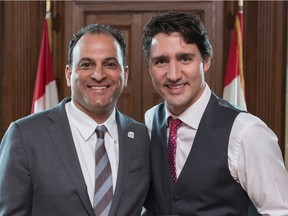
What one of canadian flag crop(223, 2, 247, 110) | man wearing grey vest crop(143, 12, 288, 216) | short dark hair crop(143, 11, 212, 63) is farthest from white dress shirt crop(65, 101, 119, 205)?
canadian flag crop(223, 2, 247, 110)

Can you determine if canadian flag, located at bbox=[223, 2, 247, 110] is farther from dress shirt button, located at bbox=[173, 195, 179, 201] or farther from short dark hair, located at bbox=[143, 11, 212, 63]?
dress shirt button, located at bbox=[173, 195, 179, 201]

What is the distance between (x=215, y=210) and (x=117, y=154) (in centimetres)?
41

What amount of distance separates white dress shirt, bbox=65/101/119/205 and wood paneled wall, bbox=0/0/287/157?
2.35 meters

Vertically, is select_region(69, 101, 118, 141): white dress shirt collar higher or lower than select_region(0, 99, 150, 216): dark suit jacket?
higher

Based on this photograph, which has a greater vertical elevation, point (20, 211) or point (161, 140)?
point (161, 140)

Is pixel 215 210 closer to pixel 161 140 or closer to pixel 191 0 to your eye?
pixel 161 140

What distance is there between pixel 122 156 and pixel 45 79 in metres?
2.42

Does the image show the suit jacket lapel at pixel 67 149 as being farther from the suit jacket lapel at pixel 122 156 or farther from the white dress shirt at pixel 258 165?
the white dress shirt at pixel 258 165

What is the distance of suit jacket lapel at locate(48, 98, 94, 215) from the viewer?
1617 mm

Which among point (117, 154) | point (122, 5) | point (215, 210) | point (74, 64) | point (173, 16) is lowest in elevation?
point (215, 210)

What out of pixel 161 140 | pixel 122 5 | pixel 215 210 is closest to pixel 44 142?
pixel 161 140

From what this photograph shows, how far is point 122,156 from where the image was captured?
1762mm

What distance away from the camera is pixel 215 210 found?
1732mm

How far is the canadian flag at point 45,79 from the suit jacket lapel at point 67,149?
2.25 m
